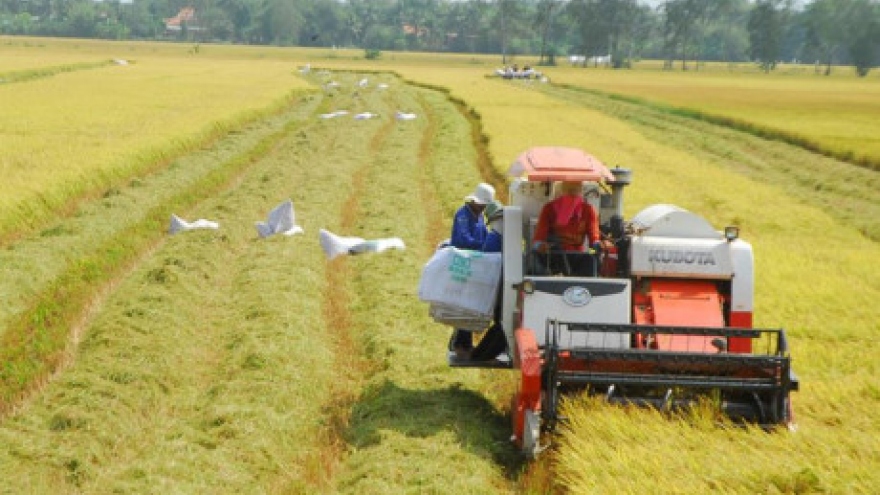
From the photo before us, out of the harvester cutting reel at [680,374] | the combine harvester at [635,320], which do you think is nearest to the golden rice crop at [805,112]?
the combine harvester at [635,320]

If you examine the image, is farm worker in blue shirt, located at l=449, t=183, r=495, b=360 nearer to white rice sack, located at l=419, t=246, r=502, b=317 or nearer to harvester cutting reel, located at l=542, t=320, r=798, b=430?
white rice sack, located at l=419, t=246, r=502, b=317

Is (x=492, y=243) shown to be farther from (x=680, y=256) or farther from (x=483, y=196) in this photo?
(x=680, y=256)

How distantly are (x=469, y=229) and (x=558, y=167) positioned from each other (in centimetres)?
120

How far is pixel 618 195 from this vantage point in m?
9.77

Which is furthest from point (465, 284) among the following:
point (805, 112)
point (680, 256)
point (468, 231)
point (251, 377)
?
point (805, 112)

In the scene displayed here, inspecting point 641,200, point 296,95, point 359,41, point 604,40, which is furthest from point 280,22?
point 641,200

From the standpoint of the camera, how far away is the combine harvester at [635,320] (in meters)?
7.54

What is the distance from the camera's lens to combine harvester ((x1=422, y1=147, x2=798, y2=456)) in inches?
297

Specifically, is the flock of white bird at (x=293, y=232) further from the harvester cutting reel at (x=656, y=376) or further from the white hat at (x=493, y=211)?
the harvester cutting reel at (x=656, y=376)

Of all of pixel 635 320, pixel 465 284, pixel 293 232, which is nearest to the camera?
pixel 635 320

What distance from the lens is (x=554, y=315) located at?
8.24 m

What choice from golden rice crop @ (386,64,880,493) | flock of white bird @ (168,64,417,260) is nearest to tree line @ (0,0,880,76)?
golden rice crop @ (386,64,880,493)

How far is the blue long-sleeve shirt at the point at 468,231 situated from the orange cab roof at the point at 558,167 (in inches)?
24.8

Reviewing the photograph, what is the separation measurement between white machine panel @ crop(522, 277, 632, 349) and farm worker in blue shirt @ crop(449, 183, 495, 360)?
1.25 m
